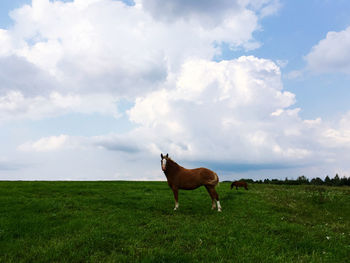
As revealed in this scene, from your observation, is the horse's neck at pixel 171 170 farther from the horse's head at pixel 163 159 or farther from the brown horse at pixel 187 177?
the horse's head at pixel 163 159

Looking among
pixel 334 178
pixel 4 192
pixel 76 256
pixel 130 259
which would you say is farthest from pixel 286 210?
pixel 334 178

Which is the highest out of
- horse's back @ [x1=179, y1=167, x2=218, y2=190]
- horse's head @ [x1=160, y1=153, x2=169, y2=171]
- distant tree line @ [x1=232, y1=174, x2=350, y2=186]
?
horse's head @ [x1=160, y1=153, x2=169, y2=171]

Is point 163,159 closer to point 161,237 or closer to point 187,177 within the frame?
point 187,177

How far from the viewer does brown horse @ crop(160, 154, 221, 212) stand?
15445mm

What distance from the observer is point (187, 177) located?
616 inches

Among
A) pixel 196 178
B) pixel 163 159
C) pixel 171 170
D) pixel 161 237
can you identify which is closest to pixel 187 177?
pixel 196 178

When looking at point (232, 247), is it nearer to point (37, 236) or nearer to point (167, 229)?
point (167, 229)

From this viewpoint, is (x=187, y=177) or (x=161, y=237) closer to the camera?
(x=161, y=237)

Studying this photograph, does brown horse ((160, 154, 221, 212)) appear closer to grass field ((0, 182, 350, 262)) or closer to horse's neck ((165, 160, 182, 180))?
horse's neck ((165, 160, 182, 180))

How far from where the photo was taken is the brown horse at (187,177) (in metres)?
15.4

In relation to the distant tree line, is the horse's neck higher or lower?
higher

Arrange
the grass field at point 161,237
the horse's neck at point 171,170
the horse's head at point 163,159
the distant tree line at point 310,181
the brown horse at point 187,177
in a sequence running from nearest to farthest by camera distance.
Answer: the grass field at point 161,237, the horse's head at point 163,159, the brown horse at point 187,177, the horse's neck at point 171,170, the distant tree line at point 310,181

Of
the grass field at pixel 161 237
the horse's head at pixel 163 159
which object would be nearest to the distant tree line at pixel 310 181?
the grass field at pixel 161 237

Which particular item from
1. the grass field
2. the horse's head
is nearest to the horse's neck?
the horse's head
